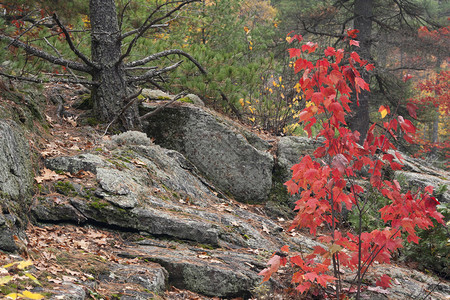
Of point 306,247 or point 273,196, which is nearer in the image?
point 306,247

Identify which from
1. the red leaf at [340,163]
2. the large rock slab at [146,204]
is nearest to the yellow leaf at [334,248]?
the red leaf at [340,163]

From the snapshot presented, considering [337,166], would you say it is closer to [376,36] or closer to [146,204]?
[146,204]

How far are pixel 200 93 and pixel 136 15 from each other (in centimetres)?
262

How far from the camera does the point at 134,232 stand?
3609 millimetres

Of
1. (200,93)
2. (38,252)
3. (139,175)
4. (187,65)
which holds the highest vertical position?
(187,65)

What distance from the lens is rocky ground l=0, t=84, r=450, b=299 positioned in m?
2.62

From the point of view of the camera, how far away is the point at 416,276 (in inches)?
178

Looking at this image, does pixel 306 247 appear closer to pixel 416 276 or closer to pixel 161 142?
pixel 416 276

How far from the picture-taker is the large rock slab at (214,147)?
20.0 feet

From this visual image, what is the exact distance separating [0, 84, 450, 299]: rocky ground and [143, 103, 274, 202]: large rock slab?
0.84 ft

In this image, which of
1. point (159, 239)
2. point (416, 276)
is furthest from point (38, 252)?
point (416, 276)

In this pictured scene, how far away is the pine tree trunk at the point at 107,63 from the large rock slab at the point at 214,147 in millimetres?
708

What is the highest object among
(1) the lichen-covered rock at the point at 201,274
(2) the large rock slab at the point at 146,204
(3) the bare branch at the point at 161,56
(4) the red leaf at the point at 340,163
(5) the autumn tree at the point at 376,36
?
(5) the autumn tree at the point at 376,36

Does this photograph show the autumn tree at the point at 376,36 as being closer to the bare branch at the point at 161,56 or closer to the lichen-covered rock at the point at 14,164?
the bare branch at the point at 161,56
